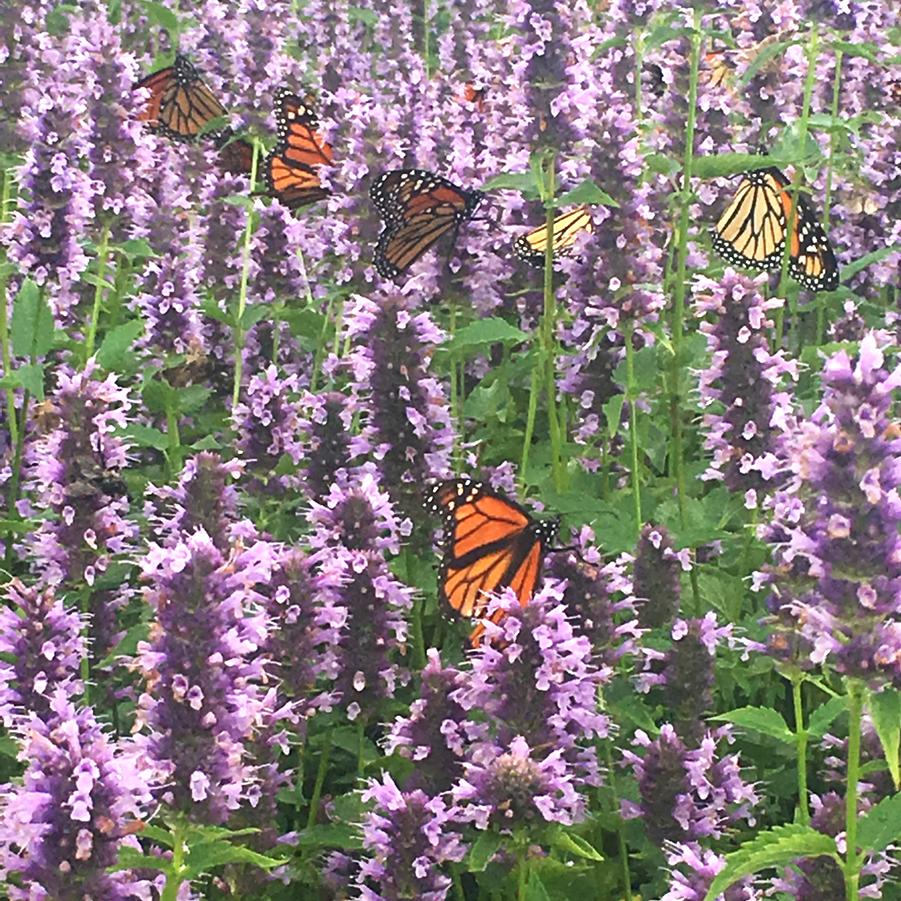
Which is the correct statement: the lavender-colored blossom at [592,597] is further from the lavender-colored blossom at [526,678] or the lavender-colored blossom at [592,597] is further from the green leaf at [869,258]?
the green leaf at [869,258]

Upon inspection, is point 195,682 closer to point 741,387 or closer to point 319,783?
point 319,783

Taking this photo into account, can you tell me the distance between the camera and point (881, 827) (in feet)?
9.16

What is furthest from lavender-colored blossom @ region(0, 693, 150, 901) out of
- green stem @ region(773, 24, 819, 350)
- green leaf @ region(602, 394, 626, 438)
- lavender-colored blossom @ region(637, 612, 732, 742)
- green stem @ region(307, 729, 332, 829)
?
green stem @ region(773, 24, 819, 350)

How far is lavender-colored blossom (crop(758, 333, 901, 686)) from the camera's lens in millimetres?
2588

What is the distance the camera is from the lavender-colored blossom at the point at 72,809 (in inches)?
99.2

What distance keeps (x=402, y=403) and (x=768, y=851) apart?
93.3 inches

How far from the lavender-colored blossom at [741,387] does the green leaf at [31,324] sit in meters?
2.41

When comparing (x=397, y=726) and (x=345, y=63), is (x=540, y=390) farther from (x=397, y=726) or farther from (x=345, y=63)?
(x=345, y=63)

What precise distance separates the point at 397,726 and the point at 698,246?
11.9 ft

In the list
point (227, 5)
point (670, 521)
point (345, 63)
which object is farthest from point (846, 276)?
point (227, 5)

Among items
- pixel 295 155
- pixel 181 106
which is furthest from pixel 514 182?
pixel 181 106

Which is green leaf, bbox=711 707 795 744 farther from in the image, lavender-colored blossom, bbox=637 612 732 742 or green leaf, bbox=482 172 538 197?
green leaf, bbox=482 172 538 197

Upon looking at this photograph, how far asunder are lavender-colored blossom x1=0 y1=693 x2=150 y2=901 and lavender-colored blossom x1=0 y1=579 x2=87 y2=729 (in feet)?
2.76

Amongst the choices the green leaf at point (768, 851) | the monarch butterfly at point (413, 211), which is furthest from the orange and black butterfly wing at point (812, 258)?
the green leaf at point (768, 851)
